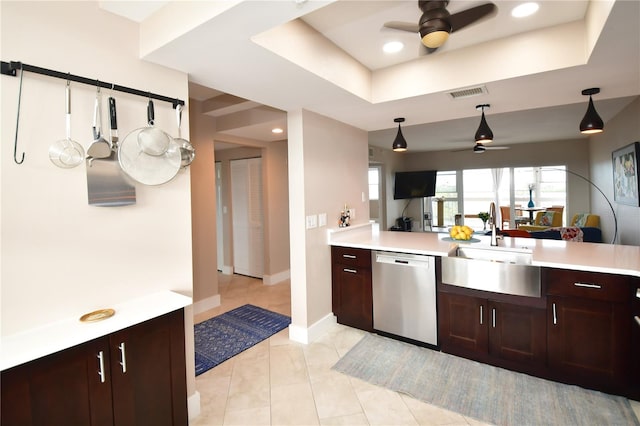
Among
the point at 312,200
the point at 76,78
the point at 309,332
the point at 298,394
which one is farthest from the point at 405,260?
the point at 76,78

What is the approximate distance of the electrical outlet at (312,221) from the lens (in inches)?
120

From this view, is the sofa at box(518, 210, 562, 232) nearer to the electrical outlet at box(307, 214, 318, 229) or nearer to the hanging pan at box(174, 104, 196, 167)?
the electrical outlet at box(307, 214, 318, 229)

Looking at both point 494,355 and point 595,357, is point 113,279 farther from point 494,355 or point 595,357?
point 595,357

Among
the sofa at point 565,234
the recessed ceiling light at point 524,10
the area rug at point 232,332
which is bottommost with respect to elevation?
the area rug at point 232,332

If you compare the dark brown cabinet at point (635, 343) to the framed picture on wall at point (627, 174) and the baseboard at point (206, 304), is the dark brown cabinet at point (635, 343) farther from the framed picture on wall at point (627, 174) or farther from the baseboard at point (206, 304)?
the baseboard at point (206, 304)

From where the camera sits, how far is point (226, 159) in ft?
17.7

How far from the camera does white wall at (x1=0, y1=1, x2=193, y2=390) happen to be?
1.38 m

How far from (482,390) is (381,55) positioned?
2.60 m

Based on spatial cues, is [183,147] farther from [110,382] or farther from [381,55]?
[381,55]

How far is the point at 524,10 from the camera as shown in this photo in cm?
191

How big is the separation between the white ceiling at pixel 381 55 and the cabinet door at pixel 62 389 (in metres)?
1.56

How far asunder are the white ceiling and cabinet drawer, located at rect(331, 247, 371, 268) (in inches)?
54.2

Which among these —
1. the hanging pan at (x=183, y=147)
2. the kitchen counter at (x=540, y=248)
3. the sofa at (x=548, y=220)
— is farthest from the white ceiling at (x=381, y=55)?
the sofa at (x=548, y=220)

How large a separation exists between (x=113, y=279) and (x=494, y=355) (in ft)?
8.86
